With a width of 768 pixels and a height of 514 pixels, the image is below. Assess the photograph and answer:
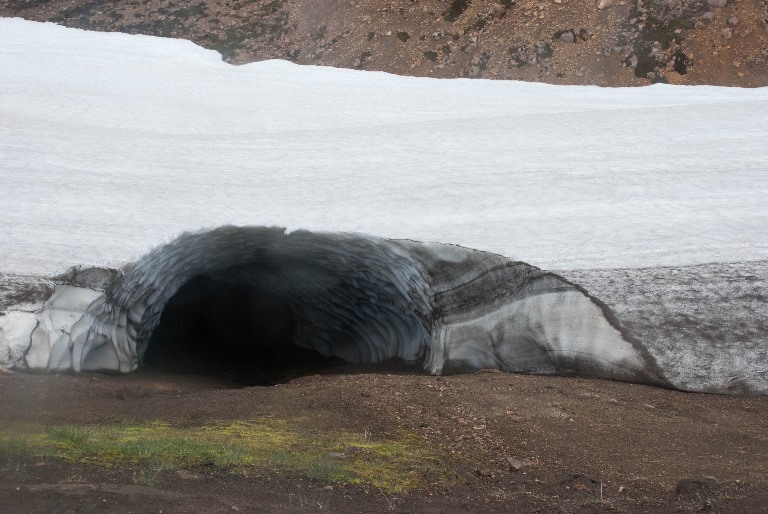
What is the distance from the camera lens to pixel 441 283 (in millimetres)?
10156

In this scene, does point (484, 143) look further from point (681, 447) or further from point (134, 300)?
point (681, 447)

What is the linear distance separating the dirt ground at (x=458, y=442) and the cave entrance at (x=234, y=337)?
2.63 metres

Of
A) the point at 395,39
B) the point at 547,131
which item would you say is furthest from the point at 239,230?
the point at 395,39

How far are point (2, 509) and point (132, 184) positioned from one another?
744cm

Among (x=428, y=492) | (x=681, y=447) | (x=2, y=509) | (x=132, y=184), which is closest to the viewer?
(x=2, y=509)

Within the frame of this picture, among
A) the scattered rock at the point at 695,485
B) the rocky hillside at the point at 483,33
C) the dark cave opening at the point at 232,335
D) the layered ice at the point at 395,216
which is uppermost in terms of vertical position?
the rocky hillside at the point at 483,33

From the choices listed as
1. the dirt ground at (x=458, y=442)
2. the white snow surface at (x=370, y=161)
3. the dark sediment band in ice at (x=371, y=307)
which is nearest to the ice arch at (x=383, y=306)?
the dark sediment band in ice at (x=371, y=307)

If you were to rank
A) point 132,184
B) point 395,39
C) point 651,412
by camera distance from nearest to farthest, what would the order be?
1. point 651,412
2. point 132,184
3. point 395,39

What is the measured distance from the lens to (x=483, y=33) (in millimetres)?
24250

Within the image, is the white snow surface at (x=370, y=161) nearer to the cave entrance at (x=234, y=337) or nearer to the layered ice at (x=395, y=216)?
the layered ice at (x=395, y=216)

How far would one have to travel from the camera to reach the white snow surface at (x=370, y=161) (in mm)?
10516

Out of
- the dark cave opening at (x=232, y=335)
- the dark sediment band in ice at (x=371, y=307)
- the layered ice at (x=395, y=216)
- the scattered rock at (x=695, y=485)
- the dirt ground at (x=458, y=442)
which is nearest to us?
the dirt ground at (x=458, y=442)

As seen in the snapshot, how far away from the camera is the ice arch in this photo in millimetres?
9305

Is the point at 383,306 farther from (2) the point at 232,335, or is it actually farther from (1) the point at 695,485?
(1) the point at 695,485
